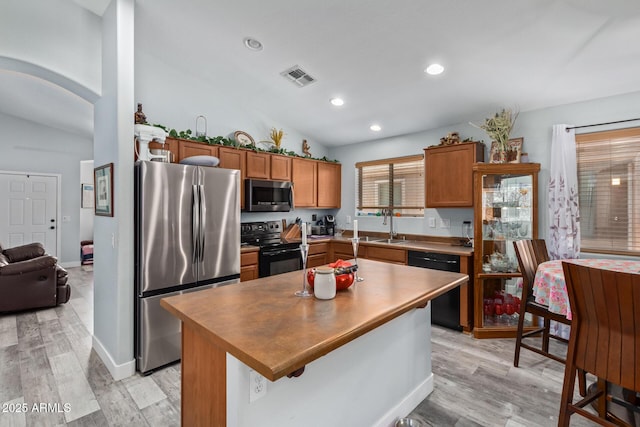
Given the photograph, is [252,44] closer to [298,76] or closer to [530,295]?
[298,76]

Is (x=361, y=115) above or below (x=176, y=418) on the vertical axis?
above

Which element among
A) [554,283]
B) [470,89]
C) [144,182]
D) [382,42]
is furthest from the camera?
[470,89]

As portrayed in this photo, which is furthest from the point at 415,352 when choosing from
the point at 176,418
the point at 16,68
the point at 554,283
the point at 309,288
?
the point at 16,68

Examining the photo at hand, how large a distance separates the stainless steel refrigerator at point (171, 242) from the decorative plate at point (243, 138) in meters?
1.21

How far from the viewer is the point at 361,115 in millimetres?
4133

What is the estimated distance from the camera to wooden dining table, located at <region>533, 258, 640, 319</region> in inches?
87.0

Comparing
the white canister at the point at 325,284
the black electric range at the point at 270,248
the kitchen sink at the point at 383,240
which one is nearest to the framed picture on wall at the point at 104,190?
the black electric range at the point at 270,248

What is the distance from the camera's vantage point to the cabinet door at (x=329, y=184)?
499 cm

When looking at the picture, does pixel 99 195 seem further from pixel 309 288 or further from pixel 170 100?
pixel 309 288

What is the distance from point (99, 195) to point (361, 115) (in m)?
3.15

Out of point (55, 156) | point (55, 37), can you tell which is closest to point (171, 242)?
point (55, 37)

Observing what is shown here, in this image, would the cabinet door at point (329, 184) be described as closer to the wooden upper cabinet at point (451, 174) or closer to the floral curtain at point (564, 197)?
the wooden upper cabinet at point (451, 174)

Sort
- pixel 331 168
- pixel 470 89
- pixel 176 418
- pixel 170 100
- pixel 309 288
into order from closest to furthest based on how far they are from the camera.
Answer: pixel 309 288 < pixel 176 418 < pixel 470 89 < pixel 170 100 < pixel 331 168

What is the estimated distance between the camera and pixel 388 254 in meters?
3.98
